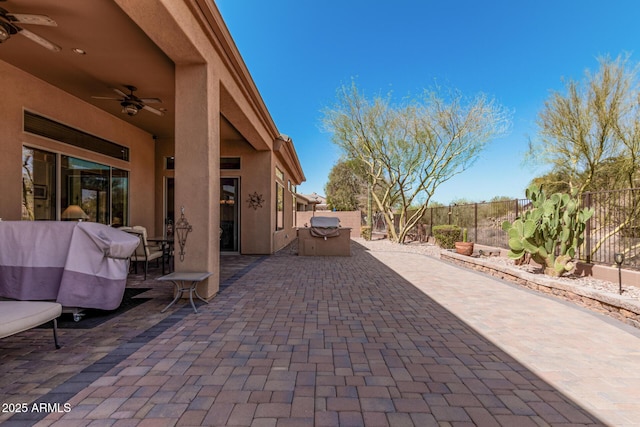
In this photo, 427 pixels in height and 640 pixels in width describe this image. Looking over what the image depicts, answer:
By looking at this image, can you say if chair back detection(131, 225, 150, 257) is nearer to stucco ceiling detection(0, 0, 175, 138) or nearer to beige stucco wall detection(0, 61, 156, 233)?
beige stucco wall detection(0, 61, 156, 233)

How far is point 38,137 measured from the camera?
5246mm

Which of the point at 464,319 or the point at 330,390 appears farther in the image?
the point at 464,319

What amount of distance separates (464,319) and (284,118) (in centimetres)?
1784

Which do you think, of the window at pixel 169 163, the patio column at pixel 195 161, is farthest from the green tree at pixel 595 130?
the window at pixel 169 163

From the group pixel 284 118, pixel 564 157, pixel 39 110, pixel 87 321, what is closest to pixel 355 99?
pixel 284 118

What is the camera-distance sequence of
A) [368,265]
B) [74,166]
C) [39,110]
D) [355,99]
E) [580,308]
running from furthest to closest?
1. [355,99]
2. [368,265]
3. [74,166]
4. [39,110]
5. [580,308]

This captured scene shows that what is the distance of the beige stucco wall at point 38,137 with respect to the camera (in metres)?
4.67

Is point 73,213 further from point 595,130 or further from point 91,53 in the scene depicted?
point 595,130

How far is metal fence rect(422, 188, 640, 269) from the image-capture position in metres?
6.45

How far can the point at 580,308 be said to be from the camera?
13.5ft

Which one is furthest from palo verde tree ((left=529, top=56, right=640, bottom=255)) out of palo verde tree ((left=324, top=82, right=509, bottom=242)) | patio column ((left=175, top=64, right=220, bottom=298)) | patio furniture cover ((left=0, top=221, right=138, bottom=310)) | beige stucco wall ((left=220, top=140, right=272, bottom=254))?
patio furniture cover ((left=0, top=221, right=138, bottom=310))

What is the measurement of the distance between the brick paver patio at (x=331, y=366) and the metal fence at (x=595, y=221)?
148 inches

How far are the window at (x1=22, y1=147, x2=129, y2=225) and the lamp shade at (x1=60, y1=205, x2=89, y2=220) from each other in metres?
0.09

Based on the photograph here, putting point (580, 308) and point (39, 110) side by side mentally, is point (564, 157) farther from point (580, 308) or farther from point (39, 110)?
point (39, 110)
